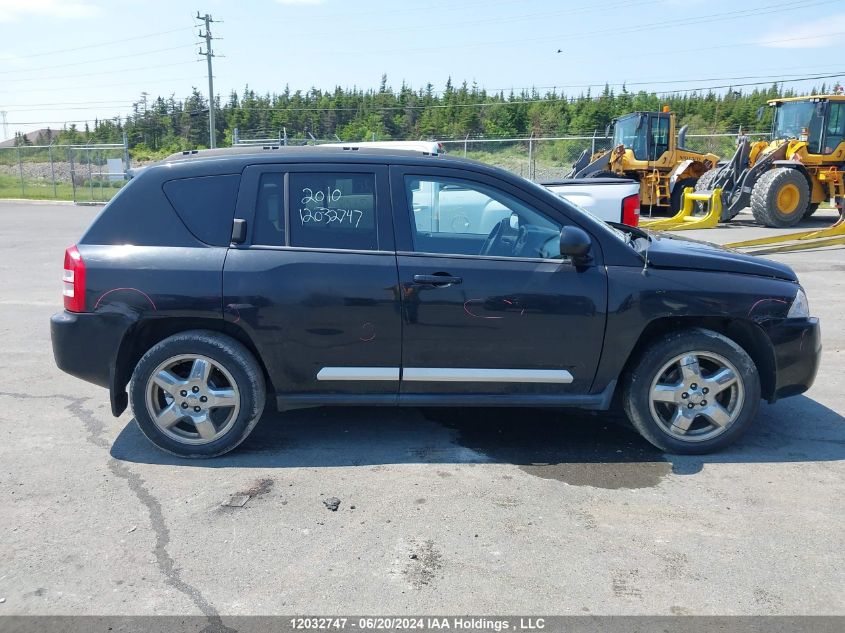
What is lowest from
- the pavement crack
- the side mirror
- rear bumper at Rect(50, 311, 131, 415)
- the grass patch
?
the pavement crack

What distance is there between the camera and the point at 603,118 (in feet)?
176

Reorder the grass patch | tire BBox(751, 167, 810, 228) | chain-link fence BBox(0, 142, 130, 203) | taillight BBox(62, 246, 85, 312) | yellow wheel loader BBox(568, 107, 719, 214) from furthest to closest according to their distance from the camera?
the grass patch < chain-link fence BBox(0, 142, 130, 203) < yellow wheel loader BBox(568, 107, 719, 214) < tire BBox(751, 167, 810, 228) < taillight BBox(62, 246, 85, 312)

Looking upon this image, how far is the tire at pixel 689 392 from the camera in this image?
4.25 m

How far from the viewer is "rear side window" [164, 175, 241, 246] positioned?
4.25m

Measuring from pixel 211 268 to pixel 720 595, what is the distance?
124 inches

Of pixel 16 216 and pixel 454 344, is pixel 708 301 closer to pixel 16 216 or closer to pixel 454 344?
pixel 454 344

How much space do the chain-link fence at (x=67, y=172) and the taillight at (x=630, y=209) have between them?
27.1 metres

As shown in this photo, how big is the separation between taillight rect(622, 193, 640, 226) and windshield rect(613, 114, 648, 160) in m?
13.3

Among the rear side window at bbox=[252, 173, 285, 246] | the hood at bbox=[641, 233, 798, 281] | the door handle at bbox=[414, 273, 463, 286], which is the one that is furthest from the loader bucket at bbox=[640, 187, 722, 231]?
the rear side window at bbox=[252, 173, 285, 246]

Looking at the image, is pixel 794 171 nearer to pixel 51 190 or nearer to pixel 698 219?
pixel 698 219

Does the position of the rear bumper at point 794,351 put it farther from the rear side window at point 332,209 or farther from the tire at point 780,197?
the tire at point 780,197

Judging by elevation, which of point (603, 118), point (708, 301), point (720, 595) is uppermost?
point (603, 118)

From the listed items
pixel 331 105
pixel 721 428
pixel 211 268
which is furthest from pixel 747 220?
pixel 331 105

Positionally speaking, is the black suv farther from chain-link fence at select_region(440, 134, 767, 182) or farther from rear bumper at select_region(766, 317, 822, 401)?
chain-link fence at select_region(440, 134, 767, 182)
